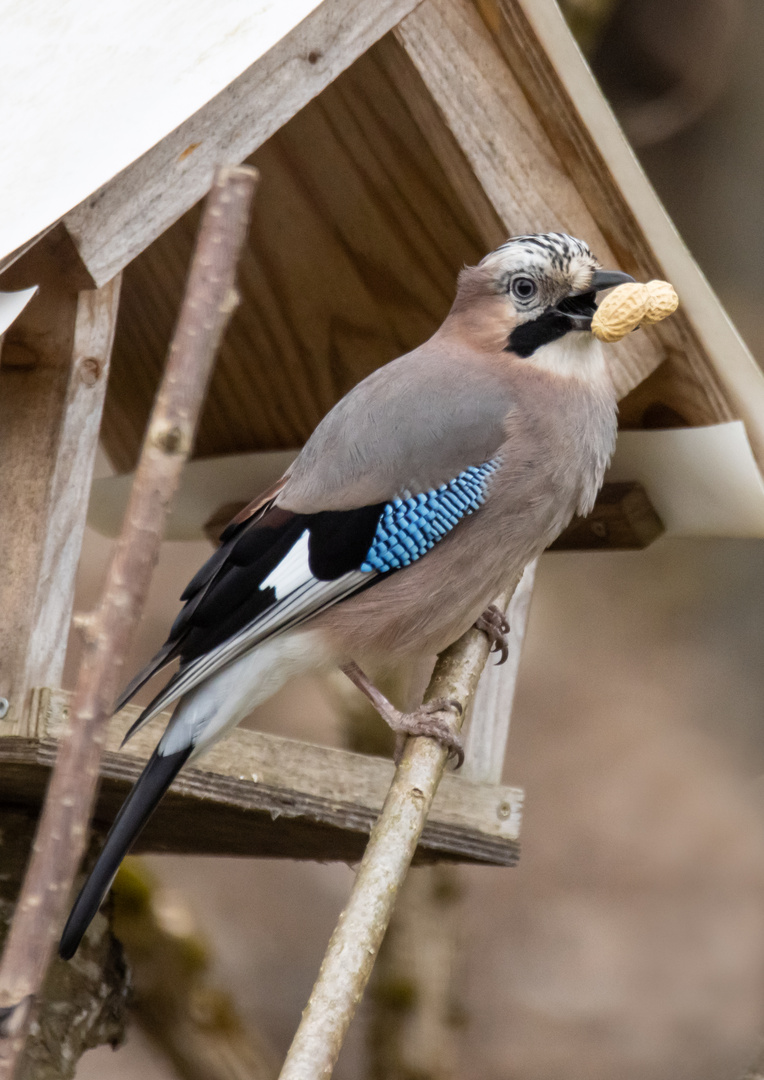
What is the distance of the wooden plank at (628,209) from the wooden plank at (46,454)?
2.88 ft

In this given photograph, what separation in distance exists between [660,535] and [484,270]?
2.74 feet

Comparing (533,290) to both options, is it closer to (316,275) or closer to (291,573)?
(291,573)

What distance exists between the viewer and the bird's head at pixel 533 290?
2.26m

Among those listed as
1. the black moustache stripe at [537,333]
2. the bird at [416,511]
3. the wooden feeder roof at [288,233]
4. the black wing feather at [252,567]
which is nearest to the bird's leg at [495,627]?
the bird at [416,511]

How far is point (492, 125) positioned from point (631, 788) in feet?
13.3

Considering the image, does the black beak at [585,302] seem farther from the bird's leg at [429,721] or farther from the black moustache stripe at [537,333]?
the bird's leg at [429,721]

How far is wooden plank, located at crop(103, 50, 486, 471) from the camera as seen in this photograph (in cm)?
261

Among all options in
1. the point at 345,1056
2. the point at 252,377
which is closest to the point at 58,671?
the point at 252,377

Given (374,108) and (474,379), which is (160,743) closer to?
(474,379)

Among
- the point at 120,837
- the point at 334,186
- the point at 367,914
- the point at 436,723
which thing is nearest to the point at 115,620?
the point at 367,914

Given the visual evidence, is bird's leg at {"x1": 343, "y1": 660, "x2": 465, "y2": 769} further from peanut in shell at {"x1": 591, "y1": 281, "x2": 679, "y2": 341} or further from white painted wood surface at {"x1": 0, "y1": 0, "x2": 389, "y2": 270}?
white painted wood surface at {"x1": 0, "y1": 0, "x2": 389, "y2": 270}

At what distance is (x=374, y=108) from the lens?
250cm

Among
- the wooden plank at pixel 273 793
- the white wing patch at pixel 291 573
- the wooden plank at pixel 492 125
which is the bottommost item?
the wooden plank at pixel 273 793

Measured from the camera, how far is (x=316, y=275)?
3.03m
